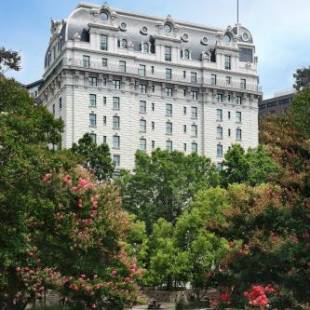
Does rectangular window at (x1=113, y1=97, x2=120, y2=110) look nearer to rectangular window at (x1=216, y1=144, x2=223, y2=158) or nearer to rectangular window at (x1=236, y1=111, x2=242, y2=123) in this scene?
rectangular window at (x1=216, y1=144, x2=223, y2=158)

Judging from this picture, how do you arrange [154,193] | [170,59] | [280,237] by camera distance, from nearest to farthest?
[280,237], [154,193], [170,59]

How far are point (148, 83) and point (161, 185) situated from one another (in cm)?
4124

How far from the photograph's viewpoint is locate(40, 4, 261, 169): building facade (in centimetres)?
9638

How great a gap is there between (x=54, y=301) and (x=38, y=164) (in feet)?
61.6

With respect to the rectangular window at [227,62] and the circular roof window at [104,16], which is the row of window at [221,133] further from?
the circular roof window at [104,16]

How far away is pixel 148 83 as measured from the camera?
332 feet

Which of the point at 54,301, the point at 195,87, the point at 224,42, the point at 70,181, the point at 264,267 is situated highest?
the point at 224,42

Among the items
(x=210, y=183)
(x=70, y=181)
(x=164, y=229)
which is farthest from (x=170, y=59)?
(x=70, y=181)

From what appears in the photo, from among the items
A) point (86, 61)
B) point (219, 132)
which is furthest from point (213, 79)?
point (86, 61)

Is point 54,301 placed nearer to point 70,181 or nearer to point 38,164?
point 70,181

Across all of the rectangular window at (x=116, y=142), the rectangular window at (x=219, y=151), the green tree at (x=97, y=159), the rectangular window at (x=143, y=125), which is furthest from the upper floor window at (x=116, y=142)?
the green tree at (x=97, y=159)

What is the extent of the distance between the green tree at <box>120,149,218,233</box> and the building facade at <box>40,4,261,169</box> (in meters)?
33.8

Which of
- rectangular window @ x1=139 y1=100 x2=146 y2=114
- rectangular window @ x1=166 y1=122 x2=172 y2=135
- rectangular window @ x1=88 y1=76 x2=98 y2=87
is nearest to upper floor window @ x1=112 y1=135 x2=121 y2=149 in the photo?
rectangular window @ x1=139 y1=100 x2=146 y2=114

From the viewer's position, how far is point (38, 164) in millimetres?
20562
